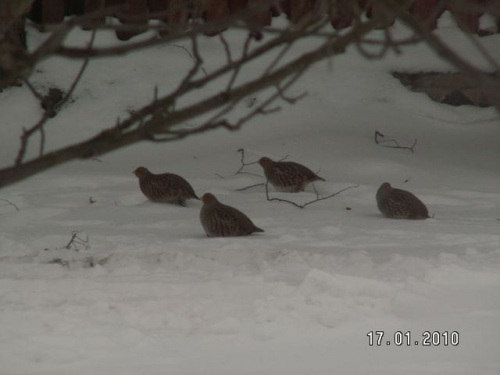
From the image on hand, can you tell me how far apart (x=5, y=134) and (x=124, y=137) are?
6.65 metres

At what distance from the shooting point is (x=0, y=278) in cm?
497

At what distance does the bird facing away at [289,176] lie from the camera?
7.68 meters

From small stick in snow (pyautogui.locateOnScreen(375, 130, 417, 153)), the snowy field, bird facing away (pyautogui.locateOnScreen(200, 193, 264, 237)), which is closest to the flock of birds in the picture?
bird facing away (pyautogui.locateOnScreen(200, 193, 264, 237))

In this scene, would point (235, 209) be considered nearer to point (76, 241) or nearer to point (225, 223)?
point (225, 223)

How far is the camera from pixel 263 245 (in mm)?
5871

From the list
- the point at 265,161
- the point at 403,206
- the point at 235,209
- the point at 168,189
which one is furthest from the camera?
the point at 265,161

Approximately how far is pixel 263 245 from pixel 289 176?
1.91m

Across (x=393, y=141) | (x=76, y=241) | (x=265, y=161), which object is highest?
(x=393, y=141)

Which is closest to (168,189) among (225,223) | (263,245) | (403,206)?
(225,223)

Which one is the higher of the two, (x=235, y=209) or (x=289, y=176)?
(x=289, y=176)

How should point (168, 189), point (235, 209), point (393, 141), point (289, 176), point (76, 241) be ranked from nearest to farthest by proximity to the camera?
point (76, 241), point (235, 209), point (168, 189), point (289, 176), point (393, 141)

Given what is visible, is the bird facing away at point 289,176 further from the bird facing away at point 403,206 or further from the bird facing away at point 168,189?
the bird facing away at point 403,206

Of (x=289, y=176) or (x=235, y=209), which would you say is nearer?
(x=235, y=209)

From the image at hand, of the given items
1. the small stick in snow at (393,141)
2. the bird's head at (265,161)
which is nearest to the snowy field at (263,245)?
the small stick in snow at (393,141)
